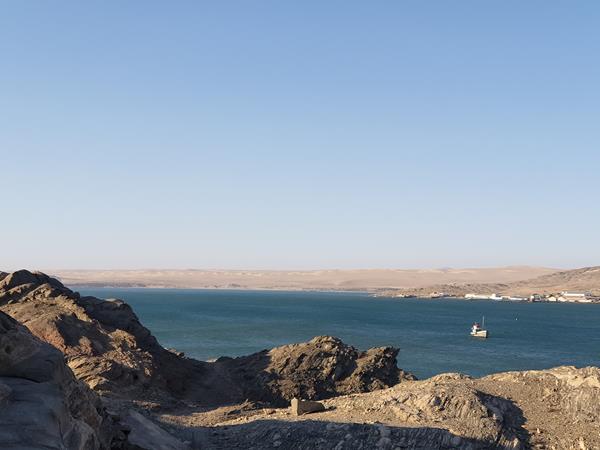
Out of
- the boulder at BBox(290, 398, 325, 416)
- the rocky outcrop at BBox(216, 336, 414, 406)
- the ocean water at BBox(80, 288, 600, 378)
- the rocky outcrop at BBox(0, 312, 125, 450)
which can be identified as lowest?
the ocean water at BBox(80, 288, 600, 378)

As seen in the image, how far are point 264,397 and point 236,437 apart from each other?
1817 centimetres

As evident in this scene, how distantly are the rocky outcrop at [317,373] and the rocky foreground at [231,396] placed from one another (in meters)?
0.09

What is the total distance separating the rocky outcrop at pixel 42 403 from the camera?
1362cm

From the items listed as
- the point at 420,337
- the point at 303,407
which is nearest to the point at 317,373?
the point at 303,407

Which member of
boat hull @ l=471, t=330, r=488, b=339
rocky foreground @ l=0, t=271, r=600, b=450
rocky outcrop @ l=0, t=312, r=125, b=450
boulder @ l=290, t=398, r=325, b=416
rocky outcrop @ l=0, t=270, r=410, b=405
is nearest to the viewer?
rocky outcrop @ l=0, t=312, r=125, b=450

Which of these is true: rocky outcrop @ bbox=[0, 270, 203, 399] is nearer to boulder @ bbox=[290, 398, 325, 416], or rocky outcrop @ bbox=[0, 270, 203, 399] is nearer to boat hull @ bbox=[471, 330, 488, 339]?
boulder @ bbox=[290, 398, 325, 416]

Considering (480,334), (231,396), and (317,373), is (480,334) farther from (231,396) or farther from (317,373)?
(231,396)

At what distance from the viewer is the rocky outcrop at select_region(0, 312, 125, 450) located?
44.7 feet

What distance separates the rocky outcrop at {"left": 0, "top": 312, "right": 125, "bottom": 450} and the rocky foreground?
0.14 ft

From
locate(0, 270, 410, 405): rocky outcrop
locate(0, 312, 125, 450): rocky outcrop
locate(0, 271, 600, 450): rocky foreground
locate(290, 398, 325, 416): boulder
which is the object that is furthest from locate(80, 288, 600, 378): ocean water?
locate(0, 312, 125, 450): rocky outcrop

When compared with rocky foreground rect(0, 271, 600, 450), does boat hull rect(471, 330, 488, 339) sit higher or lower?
lower

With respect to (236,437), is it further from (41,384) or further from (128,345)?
(128,345)

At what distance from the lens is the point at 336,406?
31.5 m

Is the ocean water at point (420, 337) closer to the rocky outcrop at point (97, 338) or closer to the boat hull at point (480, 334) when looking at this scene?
the boat hull at point (480, 334)
